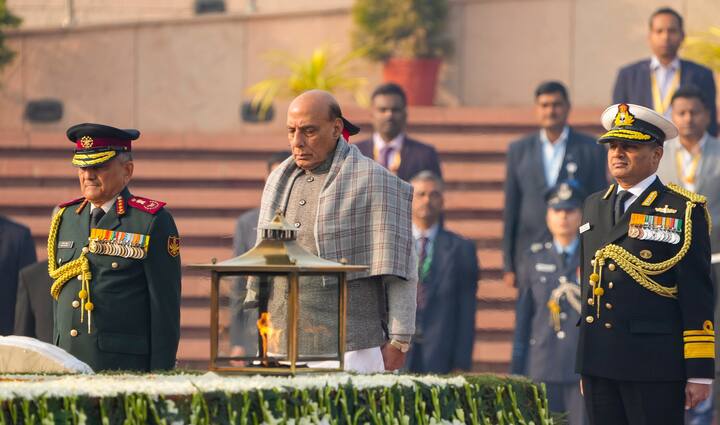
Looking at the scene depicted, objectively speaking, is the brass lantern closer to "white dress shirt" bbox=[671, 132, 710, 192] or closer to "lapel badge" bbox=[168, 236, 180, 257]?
"lapel badge" bbox=[168, 236, 180, 257]

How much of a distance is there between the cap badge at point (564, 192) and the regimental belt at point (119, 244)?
230 inches

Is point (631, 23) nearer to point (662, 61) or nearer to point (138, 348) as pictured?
point (662, 61)

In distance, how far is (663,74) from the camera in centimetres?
1488

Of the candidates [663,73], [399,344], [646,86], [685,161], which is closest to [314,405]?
[399,344]

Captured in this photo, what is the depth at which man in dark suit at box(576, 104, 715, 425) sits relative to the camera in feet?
25.9

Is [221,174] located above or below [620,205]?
above

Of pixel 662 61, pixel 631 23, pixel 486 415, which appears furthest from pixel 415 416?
pixel 631 23

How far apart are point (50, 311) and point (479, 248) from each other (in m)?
7.64

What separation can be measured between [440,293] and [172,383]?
7.69 meters

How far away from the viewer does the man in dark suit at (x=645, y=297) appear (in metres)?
7.89

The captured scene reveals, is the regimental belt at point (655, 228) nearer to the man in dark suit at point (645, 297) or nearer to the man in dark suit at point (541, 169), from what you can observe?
the man in dark suit at point (645, 297)

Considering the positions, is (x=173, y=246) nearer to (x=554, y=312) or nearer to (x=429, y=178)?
(x=554, y=312)

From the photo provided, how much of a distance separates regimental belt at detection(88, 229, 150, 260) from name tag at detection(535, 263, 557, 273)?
549cm

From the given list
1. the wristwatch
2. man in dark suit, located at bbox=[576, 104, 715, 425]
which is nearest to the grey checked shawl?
the wristwatch
